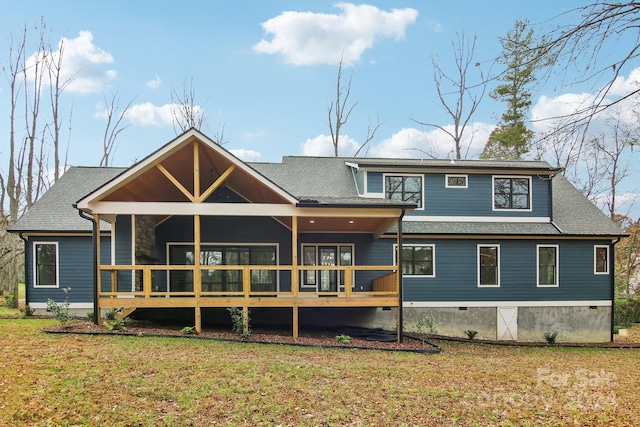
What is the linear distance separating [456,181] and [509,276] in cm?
376

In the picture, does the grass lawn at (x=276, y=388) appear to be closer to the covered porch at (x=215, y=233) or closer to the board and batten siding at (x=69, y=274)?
the covered porch at (x=215, y=233)

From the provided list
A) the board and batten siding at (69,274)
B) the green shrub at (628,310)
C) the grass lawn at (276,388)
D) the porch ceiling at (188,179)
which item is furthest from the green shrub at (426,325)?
the green shrub at (628,310)

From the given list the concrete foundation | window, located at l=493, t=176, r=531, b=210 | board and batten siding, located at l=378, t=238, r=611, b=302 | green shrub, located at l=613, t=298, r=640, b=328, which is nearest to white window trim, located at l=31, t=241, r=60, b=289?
board and batten siding, located at l=378, t=238, r=611, b=302

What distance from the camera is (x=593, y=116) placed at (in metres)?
5.33

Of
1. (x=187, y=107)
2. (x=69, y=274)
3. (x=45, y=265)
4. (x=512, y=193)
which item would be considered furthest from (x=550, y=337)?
(x=187, y=107)

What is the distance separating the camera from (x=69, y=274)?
1520cm

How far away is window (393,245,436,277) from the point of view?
16.1m

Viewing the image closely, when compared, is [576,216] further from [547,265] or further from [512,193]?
[512,193]

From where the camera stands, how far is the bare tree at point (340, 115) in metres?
32.9

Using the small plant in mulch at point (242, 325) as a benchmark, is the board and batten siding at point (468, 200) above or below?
above

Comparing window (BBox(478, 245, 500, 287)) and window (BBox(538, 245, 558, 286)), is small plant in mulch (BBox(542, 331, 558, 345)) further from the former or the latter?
window (BBox(478, 245, 500, 287))

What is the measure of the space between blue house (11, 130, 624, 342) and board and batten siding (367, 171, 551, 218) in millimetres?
39

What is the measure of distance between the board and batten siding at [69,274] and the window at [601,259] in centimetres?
1659

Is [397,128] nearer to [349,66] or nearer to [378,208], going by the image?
[349,66]
